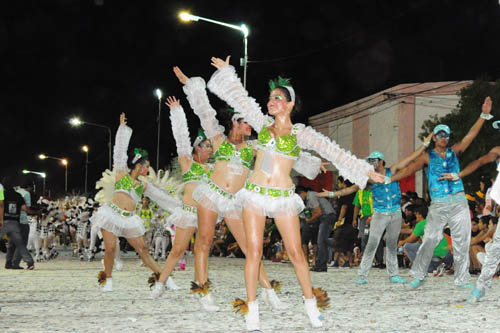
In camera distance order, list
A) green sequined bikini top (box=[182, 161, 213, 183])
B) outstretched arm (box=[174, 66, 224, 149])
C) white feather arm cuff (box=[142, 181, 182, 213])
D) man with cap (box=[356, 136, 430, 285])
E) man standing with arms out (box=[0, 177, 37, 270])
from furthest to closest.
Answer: man standing with arms out (box=[0, 177, 37, 270])
man with cap (box=[356, 136, 430, 285])
white feather arm cuff (box=[142, 181, 182, 213])
green sequined bikini top (box=[182, 161, 213, 183])
outstretched arm (box=[174, 66, 224, 149])

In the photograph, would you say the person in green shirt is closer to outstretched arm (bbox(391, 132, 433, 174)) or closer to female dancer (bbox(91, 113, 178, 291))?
outstretched arm (bbox(391, 132, 433, 174))

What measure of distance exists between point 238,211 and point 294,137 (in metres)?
1.50

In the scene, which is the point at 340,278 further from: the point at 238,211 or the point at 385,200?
the point at 238,211

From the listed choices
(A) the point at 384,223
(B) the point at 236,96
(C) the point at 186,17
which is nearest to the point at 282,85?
(B) the point at 236,96

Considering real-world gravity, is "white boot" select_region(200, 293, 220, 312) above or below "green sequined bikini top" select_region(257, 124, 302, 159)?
below

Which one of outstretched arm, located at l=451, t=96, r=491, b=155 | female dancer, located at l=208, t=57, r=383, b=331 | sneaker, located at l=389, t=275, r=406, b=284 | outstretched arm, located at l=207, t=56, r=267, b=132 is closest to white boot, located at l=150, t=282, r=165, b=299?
female dancer, located at l=208, t=57, r=383, b=331

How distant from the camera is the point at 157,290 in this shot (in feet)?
30.0

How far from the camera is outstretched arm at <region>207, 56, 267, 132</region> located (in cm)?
693

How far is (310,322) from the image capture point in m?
6.86

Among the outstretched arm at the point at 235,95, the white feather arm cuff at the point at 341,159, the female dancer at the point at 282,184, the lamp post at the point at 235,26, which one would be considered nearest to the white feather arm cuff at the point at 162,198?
the outstretched arm at the point at 235,95

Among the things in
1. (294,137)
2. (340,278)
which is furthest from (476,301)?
(340,278)

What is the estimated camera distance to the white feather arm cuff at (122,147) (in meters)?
10.5

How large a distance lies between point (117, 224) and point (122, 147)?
1133mm

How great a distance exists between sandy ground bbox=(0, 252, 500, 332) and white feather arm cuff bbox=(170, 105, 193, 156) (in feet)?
6.26
